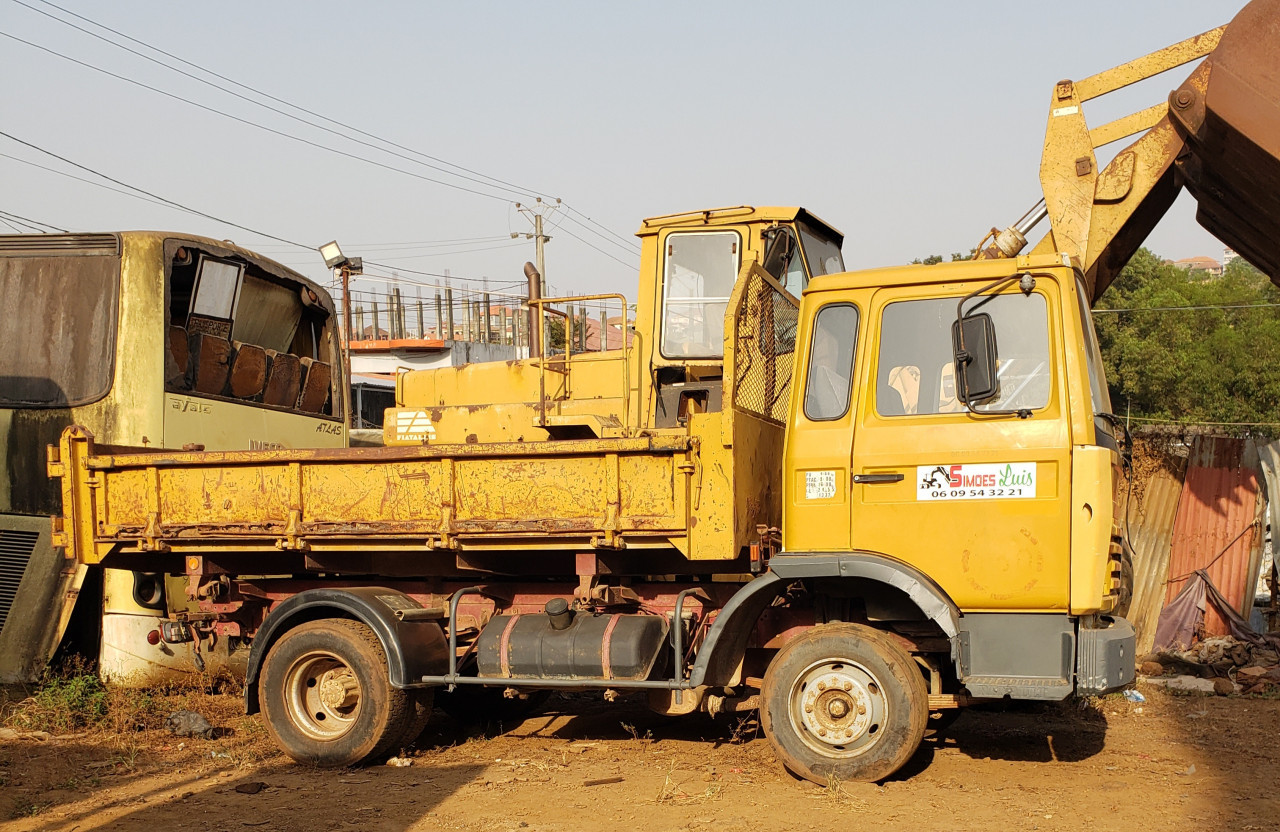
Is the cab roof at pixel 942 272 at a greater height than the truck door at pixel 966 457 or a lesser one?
greater

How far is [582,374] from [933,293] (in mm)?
3288

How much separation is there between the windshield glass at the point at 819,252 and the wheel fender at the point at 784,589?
9.60 feet

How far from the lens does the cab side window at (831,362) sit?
6.29 m

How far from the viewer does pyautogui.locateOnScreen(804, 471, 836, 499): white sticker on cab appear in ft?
20.4

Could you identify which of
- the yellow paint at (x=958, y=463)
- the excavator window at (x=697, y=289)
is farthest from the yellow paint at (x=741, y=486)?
the excavator window at (x=697, y=289)

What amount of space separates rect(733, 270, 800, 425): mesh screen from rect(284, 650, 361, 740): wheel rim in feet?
9.94

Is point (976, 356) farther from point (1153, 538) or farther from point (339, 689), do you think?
point (1153, 538)

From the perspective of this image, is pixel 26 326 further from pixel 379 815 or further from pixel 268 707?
pixel 379 815

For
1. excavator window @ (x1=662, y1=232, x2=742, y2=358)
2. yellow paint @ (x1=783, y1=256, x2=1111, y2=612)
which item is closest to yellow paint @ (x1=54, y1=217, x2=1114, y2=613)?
yellow paint @ (x1=783, y1=256, x2=1111, y2=612)

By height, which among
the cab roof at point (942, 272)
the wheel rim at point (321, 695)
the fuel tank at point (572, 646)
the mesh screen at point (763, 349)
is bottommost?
the wheel rim at point (321, 695)

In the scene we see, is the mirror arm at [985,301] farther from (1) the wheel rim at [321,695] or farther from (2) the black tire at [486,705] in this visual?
(1) the wheel rim at [321,695]

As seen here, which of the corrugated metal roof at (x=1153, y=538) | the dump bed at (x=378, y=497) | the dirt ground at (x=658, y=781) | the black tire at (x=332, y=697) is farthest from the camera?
the corrugated metal roof at (x=1153, y=538)

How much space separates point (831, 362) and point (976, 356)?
842 mm

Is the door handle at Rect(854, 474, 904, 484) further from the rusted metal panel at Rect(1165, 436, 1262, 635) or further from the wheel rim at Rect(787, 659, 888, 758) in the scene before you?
the rusted metal panel at Rect(1165, 436, 1262, 635)
